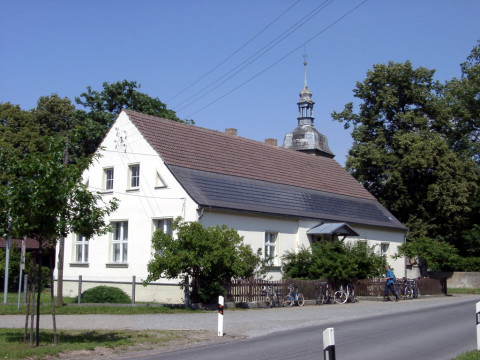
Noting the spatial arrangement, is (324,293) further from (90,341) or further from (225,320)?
(90,341)

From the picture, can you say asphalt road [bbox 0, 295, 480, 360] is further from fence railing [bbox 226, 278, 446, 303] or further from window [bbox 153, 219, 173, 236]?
window [bbox 153, 219, 173, 236]

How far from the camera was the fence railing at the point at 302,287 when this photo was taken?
75.9ft

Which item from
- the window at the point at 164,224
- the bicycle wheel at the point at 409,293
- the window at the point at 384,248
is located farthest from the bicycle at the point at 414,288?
the window at the point at 164,224

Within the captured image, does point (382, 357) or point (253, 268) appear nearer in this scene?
point (382, 357)

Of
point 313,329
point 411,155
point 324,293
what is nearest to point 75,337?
point 313,329

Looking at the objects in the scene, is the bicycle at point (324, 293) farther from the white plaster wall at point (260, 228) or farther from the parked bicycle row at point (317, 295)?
the white plaster wall at point (260, 228)

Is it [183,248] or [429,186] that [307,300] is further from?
[429,186]

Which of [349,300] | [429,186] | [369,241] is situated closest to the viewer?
[349,300]

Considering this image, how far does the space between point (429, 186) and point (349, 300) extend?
66.0ft

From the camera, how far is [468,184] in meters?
44.7

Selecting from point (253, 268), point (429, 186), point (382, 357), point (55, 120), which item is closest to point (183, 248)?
point (253, 268)

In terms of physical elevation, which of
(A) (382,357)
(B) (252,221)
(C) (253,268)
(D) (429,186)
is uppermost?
(D) (429,186)

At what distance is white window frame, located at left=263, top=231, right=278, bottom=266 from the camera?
29094mm

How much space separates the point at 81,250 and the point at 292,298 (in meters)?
11.9
